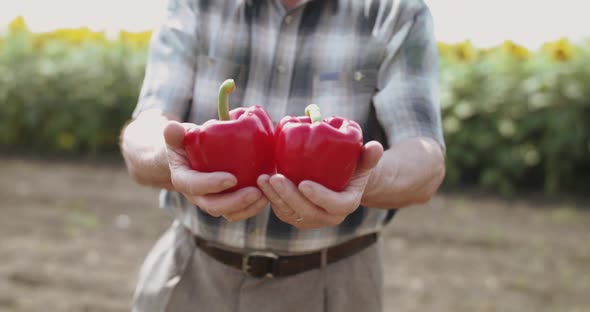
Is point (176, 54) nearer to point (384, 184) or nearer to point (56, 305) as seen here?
point (384, 184)

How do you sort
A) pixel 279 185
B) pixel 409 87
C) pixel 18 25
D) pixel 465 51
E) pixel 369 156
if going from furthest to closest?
1. pixel 18 25
2. pixel 465 51
3. pixel 409 87
4. pixel 369 156
5. pixel 279 185

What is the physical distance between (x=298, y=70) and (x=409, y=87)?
309 mm

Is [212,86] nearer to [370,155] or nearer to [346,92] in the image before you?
[346,92]

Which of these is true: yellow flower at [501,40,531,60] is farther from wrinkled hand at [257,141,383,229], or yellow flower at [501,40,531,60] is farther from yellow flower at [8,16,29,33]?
wrinkled hand at [257,141,383,229]

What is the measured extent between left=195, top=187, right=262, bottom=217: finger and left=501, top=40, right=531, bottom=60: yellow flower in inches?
248

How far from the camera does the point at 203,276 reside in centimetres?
225

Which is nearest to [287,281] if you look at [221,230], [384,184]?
[221,230]

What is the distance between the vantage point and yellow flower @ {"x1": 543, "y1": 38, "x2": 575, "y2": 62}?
703cm

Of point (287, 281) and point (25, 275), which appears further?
point (25, 275)

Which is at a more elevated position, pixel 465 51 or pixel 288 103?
pixel 288 103

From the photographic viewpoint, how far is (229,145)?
5.27 feet

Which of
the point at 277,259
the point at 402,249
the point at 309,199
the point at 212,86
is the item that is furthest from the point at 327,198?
the point at 402,249

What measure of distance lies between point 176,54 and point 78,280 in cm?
298

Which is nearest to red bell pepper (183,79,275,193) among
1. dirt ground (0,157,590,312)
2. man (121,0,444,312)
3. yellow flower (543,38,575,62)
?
man (121,0,444,312)
